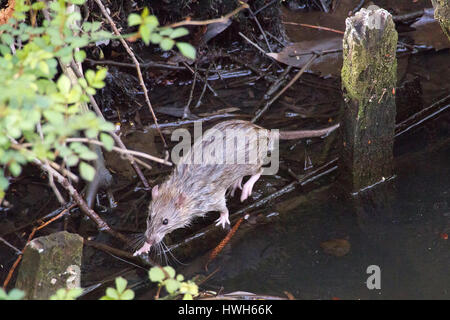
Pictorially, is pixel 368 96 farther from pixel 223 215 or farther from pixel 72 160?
pixel 72 160

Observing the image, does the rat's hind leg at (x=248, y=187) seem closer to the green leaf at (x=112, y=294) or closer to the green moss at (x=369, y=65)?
the green moss at (x=369, y=65)

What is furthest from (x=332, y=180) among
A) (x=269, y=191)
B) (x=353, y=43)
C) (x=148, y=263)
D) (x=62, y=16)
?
(x=62, y=16)

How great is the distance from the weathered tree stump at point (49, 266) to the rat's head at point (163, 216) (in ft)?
2.34

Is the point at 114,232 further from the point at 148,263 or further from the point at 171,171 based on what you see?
the point at 171,171

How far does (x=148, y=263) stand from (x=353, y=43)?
2.20 metres

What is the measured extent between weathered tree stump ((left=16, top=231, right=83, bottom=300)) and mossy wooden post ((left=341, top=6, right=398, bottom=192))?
2305mm

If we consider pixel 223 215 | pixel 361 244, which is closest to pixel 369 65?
pixel 361 244

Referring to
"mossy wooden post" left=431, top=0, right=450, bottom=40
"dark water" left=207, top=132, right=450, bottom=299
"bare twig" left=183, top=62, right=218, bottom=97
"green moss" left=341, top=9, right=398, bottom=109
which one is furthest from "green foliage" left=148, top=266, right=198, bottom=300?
"bare twig" left=183, top=62, right=218, bottom=97

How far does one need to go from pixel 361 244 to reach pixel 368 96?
1.15 metres

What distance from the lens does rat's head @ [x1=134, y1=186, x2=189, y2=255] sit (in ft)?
14.2

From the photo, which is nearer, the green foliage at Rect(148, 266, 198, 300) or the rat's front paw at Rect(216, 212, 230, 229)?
the green foliage at Rect(148, 266, 198, 300)

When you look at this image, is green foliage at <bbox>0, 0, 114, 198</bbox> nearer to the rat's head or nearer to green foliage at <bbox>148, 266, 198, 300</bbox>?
green foliage at <bbox>148, 266, 198, 300</bbox>

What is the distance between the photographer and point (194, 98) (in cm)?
634

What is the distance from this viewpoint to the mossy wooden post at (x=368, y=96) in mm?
4016
